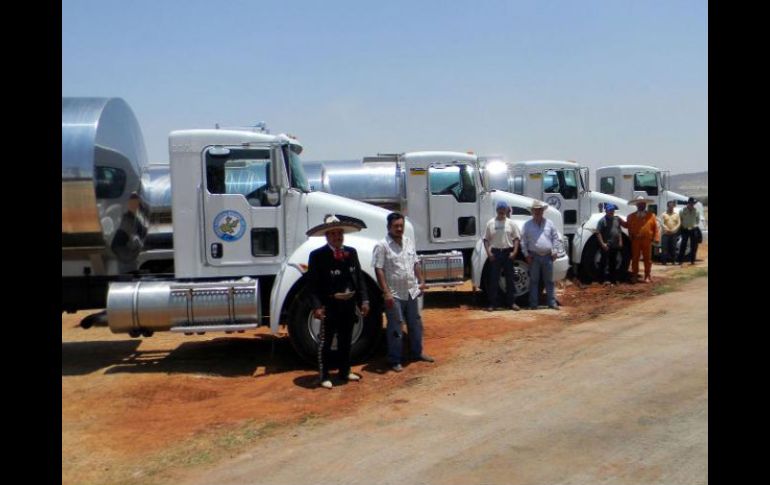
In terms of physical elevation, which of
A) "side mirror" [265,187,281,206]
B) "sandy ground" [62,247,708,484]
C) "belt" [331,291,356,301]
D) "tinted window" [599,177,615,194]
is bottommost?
"sandy ground" [62,247,708,484]

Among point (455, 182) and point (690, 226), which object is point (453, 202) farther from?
point (690, 226)

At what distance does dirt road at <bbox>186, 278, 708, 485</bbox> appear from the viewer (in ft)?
14.3

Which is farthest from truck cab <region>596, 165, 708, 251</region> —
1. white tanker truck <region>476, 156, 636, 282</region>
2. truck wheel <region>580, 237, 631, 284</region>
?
truck wheel <region>580, 237, 631, 284</region>

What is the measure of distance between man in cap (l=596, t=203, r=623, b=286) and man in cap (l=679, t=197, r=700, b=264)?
4.84 metres

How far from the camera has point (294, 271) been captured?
23.7 feet

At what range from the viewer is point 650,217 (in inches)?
545

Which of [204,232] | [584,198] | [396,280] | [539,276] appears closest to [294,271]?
[396,280]

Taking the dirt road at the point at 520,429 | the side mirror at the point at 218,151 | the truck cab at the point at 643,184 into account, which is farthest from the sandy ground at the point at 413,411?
the truck cab at the point at 643,184

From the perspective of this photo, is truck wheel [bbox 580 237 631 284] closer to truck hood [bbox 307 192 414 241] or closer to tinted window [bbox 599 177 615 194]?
tinted window [bbox 599 177 615 194]

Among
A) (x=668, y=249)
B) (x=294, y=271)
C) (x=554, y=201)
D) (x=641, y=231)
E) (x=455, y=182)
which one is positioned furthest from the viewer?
(x=668, y=249)

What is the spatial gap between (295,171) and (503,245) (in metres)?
4.31
